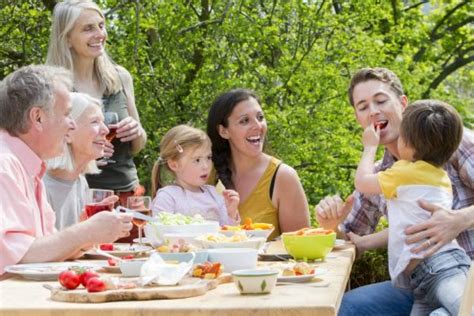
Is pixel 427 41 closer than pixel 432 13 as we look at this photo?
Yes

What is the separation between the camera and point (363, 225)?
4.36 metres

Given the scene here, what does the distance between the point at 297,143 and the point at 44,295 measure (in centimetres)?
619

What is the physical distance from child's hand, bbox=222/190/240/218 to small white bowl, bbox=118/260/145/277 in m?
1.32

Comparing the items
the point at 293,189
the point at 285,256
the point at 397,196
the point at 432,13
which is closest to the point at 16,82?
the point at 285,256

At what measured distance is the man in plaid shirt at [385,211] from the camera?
361cm

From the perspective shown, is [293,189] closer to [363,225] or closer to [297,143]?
[363,225]

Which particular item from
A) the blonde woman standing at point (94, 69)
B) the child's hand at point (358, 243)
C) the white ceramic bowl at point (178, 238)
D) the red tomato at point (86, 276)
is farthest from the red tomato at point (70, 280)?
the blonde woman standing at point (94, 69)

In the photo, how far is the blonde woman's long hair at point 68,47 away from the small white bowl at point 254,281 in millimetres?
2850

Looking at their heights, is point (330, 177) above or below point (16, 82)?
below

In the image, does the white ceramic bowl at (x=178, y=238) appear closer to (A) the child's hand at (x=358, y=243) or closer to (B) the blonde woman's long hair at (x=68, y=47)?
(A) the child's hand at (x=358, y=243)

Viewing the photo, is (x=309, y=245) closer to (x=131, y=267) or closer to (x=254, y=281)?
(x=131, y=267)

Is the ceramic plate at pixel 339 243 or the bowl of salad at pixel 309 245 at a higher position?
the bowl of salad at pixel 309 245

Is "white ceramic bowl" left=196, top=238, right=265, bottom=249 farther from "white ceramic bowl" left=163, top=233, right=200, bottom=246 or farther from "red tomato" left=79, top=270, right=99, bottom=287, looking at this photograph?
"red tomato" left=79, top=270, right=99, bottom=287

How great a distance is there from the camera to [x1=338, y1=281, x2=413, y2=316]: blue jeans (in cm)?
400
